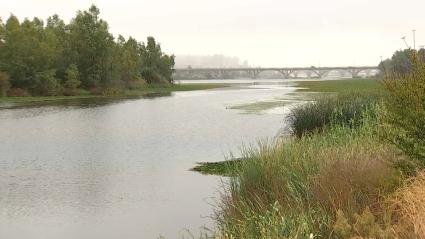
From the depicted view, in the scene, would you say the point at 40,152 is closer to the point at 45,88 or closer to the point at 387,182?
the point at 387,182

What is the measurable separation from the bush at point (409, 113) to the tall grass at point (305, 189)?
0.50 m

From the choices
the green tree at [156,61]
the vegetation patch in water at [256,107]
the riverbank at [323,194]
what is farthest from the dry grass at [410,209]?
the green tree at [156,61]

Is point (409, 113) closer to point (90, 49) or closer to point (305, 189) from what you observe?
point (305, 189)

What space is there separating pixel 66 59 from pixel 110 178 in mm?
80244

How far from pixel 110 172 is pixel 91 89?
76.0 metres

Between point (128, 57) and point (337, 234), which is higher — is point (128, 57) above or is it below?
above

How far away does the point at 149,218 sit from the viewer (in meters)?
13.0

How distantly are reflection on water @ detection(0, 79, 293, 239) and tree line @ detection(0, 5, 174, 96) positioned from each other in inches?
1753

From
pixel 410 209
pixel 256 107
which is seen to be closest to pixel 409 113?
pixel 410 209

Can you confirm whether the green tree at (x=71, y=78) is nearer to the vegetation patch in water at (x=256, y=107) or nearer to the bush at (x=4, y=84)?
the bush at (x=4, y=84)

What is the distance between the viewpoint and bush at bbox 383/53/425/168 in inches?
384

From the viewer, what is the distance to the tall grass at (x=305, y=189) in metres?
8.16

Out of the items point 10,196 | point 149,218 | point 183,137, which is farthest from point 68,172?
point 183,137

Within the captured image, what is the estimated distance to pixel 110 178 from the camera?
1809cm
